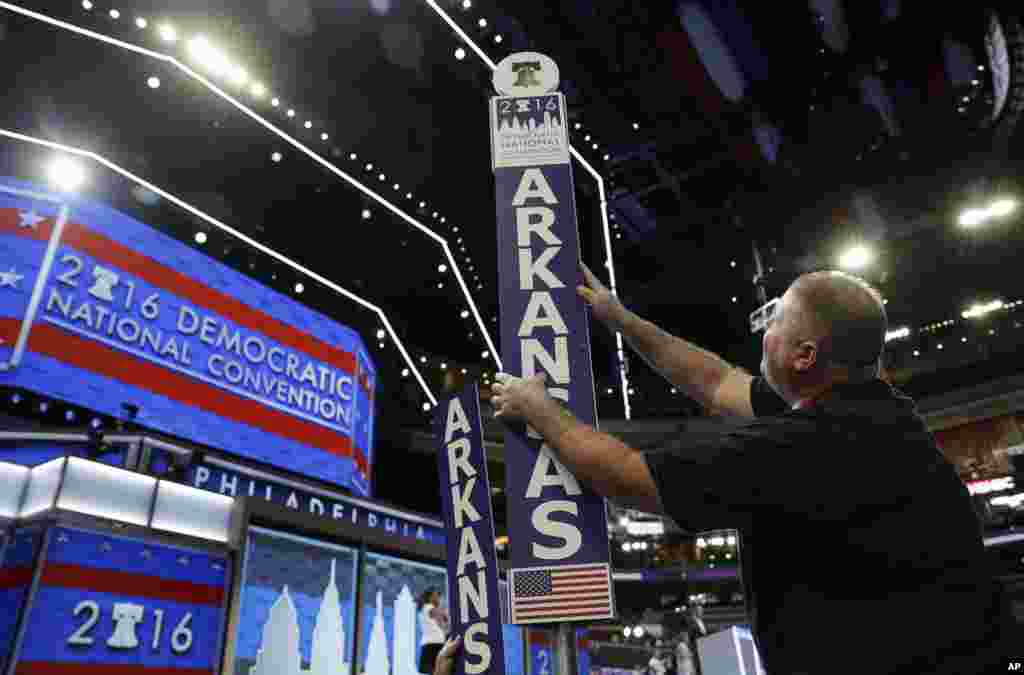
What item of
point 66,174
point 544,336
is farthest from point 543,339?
point 66,174

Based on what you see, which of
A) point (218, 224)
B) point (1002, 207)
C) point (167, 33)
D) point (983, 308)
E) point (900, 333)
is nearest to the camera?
point (167, 33)

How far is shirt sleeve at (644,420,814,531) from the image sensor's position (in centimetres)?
134

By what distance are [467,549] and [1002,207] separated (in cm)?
1923

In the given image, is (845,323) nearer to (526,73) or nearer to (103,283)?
(526,73)

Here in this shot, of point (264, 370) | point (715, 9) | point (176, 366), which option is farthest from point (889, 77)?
point (176, 366)

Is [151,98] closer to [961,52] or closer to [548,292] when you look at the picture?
[548,292]

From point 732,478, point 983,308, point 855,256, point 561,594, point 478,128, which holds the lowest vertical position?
point 561,594

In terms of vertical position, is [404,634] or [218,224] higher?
[218,224]

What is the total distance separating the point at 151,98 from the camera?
772 cm

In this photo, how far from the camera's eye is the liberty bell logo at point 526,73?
94.0 inches

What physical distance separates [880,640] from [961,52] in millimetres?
13416

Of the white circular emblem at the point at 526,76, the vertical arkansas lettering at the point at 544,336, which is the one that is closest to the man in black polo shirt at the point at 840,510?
the vertical arkansas lettering at the point at 544,336

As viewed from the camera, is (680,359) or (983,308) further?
(983,308)

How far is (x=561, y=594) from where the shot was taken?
179 centimetres
